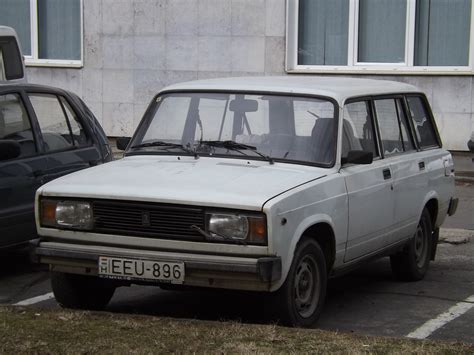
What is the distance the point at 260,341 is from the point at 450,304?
8.28ft

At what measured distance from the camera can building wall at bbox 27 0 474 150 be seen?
18.0 meters

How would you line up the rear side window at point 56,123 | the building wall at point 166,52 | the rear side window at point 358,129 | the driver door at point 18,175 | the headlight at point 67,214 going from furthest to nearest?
the building wall at point 166,52 < the rear side window at point 56,123 < the driver door at point 18,175 < the rear side window at point 358,129 < the headlight at point 67,214

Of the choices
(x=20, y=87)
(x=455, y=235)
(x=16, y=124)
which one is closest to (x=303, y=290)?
(x=16, y=124)

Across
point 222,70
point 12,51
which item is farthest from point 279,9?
point 12,51

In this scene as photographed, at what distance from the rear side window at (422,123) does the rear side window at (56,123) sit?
3.10 m

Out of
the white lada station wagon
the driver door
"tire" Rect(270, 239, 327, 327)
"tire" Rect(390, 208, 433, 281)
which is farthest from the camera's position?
"tire" Rect(390, 208, 433, 281)

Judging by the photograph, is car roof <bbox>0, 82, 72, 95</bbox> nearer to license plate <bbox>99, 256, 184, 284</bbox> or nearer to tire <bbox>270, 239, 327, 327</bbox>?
license plate <bbox>99, 256, 184, 284</bbox>

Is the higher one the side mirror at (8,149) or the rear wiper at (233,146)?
the rear wiper at (233,146)

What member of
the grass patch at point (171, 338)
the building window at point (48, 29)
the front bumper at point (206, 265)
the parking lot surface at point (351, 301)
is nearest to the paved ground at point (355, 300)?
the parking lot surface at point (351, 301)

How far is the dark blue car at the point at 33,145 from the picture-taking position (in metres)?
8.45

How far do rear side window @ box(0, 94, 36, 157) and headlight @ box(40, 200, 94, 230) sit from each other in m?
2.04

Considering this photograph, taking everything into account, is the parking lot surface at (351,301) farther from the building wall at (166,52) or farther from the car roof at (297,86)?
the building wall at (166,52)

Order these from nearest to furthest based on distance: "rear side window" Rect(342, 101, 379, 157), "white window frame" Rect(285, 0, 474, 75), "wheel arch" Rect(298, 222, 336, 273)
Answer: "wheel arch" Rect(298, 222, 336, 273)
"rear side window" Rect(342, 101, 379, 157)
"white window frame" Rect(285, 0, 474, 75)

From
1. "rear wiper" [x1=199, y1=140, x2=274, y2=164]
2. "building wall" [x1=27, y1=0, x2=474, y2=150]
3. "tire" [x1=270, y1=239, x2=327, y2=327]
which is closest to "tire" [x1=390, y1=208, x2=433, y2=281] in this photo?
"tire" [x1=270, y1=239, x2=327, y2=327]
